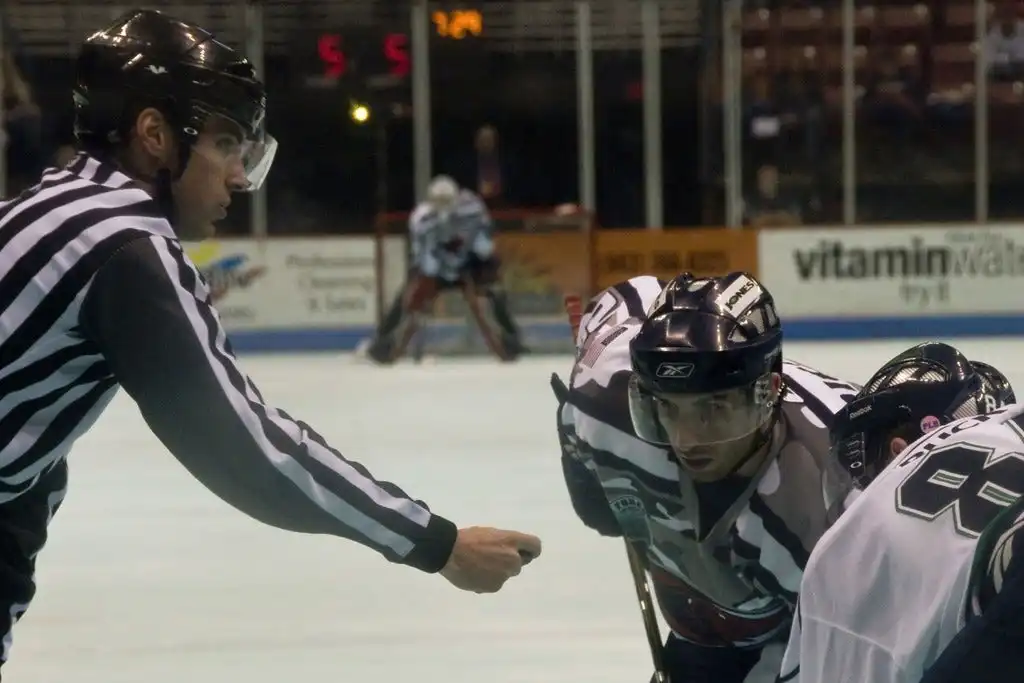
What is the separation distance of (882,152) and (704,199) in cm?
159

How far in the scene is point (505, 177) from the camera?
46.0ft

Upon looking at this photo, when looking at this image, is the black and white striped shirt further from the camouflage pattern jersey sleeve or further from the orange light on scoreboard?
the orange light on scoreboard

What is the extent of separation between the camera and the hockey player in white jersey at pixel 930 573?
1023mm

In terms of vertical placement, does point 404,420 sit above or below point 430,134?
below

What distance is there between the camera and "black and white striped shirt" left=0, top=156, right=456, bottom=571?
5.62 ft

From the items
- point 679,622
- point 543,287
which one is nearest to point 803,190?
point 543,287

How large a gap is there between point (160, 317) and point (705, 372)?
2.18ft

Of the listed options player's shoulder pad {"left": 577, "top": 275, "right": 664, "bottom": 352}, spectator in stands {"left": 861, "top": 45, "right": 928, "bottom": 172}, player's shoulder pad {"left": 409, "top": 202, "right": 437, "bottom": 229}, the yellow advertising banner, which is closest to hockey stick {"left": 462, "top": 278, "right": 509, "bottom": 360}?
player's shoulder pad {"left": 409, "top": 202, "right": 437, "bottom": 229}

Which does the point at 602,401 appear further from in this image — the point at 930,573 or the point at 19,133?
the point at 19,133

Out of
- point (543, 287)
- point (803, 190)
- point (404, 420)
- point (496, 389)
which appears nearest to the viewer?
point (404, 420)

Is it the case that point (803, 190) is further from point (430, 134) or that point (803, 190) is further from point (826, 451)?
point (826, 451)

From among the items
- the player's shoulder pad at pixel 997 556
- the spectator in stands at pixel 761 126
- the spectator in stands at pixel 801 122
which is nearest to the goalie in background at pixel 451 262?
the spectator in stands at pixel 761 126

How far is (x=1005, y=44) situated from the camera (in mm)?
13758

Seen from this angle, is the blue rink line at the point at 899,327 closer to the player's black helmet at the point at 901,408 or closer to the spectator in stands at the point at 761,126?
the spectator in stands at the point at 761,126
